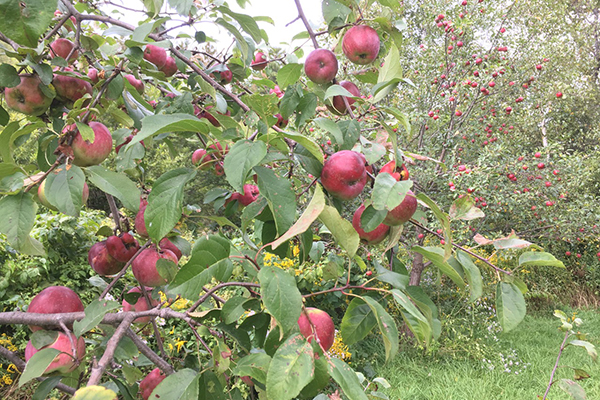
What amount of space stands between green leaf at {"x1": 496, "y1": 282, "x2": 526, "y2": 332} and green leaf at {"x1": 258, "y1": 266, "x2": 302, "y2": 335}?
363 mm

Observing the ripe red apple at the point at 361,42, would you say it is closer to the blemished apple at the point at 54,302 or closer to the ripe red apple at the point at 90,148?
the ripe red apple at the point at 90,148

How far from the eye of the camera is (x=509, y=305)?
1.99 feet

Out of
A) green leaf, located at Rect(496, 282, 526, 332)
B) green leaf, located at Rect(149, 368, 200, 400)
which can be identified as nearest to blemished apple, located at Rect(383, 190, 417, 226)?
green leaf, located at Rect(496, 282, 526, 332)

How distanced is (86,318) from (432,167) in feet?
10.4

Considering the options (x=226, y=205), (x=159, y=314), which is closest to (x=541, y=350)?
(x=226, y=205)

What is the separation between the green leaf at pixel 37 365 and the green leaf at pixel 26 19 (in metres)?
0.34

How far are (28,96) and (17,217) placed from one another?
0.27 meters

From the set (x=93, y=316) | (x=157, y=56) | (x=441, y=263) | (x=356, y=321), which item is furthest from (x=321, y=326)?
(x=157, y=56)

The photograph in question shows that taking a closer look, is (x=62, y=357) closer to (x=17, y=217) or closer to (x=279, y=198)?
(x=17, y=217)

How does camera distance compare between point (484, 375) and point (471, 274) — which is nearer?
point (471, 274)

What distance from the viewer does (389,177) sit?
47 cm

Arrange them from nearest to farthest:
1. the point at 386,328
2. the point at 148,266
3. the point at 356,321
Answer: the point at 386,328 < the point at 356,321 < the point at 148,266

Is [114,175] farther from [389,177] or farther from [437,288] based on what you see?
[437,288]

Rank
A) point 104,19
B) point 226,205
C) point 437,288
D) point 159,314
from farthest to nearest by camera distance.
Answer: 1. point 437,288
2. point 226,205
3. point 104,19
4. point 159,314
